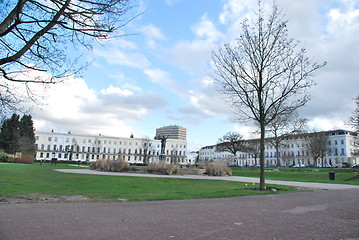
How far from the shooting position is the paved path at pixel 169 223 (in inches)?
183

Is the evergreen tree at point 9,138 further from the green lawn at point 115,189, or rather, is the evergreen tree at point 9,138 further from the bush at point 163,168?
the green lawn at point 115,189

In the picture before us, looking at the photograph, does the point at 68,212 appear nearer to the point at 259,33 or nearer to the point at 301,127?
the point at 259,33

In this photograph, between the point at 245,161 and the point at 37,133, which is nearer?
the point at 37,133

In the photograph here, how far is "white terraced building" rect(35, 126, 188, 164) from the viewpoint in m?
111

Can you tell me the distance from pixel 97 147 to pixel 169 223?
11954 cm

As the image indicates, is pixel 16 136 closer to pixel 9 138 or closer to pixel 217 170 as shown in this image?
pixel 9 138

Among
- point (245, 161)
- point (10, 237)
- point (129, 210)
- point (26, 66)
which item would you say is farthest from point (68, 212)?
point (245, 161)

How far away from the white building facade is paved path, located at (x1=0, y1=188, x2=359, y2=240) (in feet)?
326

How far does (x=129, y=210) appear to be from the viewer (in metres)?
7.14

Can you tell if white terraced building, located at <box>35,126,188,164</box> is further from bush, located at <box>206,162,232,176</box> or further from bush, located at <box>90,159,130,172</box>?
bush, located at <box>206,162,232,176</box>

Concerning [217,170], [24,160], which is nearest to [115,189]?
[217,170]

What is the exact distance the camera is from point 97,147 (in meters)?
119

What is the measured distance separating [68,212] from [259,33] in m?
13.2

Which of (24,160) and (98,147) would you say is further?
(98,147)
